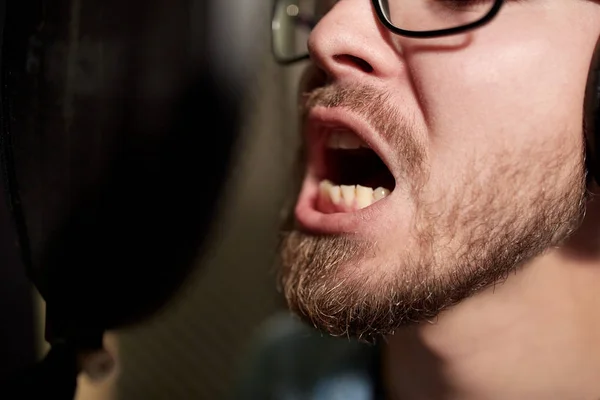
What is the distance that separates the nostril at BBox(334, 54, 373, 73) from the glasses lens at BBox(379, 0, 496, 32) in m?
0.05

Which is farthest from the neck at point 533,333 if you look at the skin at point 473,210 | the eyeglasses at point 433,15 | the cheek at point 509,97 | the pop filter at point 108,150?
the pop filter at point 108,150

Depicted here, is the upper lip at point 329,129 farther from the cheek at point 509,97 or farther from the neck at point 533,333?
the neck at point 533,333

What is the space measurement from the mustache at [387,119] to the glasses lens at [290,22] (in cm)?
26

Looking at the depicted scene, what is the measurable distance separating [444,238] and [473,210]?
0.13ft

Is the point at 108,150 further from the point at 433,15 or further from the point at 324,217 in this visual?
the point at 433,15

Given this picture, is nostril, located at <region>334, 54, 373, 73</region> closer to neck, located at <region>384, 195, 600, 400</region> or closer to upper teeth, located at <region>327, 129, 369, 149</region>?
upper teeth, located at <region>327, 129, 369, 149</region>

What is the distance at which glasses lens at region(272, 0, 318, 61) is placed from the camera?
34.5 inches

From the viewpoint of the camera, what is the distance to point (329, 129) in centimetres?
72

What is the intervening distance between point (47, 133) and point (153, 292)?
291mm

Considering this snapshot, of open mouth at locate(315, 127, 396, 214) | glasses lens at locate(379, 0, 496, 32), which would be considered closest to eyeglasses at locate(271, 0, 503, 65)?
glasses lens at locate(379, 0, 496, 32)

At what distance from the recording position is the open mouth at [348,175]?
666 millimetres

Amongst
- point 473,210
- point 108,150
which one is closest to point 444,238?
point 473,210

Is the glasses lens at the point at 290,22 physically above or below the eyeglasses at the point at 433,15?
below

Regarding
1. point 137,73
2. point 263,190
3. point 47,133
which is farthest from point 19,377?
point 263,190
